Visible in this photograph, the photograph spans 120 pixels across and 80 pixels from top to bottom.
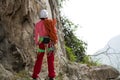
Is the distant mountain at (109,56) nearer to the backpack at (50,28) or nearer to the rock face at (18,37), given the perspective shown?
the rock face at (18,37)

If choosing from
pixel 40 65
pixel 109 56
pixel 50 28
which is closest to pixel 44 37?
pixel 50 28

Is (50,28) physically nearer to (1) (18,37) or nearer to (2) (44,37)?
(2) (44,37)

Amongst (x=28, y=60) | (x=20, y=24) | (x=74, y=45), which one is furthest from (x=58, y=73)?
(x=74, y=45)

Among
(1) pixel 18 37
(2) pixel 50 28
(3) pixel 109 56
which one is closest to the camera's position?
(2) pixel 50 28

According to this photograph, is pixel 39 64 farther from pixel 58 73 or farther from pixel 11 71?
pixel 58 73

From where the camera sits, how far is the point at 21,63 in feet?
38.2

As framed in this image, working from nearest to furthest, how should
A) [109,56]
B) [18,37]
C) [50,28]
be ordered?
[50,28], [18,37], [109,56]

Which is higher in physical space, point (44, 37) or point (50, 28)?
point (50, 28)

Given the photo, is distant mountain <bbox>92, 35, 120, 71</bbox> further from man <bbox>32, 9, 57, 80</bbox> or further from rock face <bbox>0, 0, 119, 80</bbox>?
man <bbox>32, 9, 57, 80</bbox>

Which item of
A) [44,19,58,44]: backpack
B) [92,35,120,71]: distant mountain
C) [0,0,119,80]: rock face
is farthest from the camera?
[92,35,120,71]: distant mountain

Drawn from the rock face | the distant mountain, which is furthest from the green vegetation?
the rock face

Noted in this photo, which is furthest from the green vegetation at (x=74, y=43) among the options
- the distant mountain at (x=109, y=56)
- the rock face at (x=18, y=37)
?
the rock face at (x=18, y=37)

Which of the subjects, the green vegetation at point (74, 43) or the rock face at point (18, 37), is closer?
the rock face at point (18, 37)

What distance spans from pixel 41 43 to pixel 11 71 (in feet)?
→ 5.35
